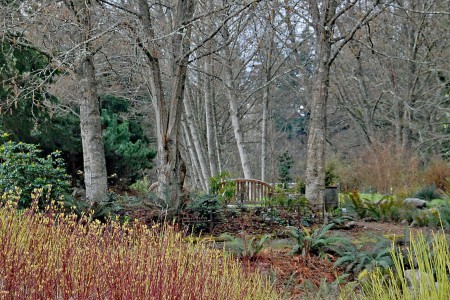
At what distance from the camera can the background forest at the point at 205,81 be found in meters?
7.87

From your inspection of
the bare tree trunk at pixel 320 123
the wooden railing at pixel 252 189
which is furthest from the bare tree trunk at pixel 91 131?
the bare tree trunk at pixel 320 123

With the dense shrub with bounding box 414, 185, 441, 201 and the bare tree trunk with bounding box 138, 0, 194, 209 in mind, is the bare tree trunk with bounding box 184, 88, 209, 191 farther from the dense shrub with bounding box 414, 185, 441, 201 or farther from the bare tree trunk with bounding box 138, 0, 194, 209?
the bare tree trunk with bounding box 138, 0, 194, 209

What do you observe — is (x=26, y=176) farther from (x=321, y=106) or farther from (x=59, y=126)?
(x=59, y=126)

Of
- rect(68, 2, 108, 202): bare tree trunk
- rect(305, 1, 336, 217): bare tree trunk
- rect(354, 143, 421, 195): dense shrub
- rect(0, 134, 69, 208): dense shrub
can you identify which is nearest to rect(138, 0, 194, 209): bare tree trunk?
rect(68, 2, 108, 202): bare tree trunk

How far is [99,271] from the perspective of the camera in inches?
115

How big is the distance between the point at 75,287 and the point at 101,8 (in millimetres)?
5956

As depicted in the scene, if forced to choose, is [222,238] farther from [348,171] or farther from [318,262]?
[348,171]

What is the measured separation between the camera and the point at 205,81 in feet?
50.8

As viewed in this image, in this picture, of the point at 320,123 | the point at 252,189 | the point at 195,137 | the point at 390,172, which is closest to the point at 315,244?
the point at 320,123

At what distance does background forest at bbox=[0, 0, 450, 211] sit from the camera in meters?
7.87

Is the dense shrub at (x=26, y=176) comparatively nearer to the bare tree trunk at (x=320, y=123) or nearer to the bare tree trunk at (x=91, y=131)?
the bare tree trunk at (x=91, y=131)

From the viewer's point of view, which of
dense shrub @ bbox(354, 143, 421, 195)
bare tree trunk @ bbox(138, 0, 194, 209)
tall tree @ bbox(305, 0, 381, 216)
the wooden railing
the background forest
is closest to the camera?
the background forest

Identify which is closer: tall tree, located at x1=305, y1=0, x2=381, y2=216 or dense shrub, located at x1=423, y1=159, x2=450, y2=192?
tall tree, located at x1=305, y1=0, x2=381, y2=216

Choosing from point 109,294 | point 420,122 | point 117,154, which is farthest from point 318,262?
point 420,122
